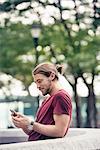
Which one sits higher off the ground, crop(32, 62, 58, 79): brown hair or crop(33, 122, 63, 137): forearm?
crop(32, 62, 58, 79): brown hair

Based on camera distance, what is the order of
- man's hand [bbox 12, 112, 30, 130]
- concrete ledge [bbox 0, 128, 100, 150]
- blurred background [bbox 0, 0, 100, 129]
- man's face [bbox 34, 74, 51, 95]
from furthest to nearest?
blurred background [bbox 0, 0, 100, 129] → man's face [bbox 34, 74, 51, 95] → man's hand [bbox 12, 112, 30, 130] → concrete ledge [bbox 0, 128, 100, 150]

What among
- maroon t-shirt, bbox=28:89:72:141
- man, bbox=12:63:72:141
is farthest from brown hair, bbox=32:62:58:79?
maroon t-shirt, bbox=28:89:72:141

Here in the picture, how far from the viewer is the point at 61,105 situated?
3.99 meters

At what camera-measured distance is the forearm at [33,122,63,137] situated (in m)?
3.92

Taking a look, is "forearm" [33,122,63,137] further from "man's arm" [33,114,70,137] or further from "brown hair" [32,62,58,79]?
"brown hair" [32,62,58,79]

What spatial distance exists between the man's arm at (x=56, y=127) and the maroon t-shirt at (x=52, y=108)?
0.14ft

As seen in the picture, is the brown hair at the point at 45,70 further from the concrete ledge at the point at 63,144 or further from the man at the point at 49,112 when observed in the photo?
the concrete ledge at the point at 63,144

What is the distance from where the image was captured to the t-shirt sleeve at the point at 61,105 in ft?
12.9

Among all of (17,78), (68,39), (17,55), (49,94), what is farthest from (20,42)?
(49,94)

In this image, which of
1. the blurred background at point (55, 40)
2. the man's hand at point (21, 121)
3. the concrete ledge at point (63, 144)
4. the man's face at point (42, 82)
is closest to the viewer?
the concrete ledge at point (63, 144)

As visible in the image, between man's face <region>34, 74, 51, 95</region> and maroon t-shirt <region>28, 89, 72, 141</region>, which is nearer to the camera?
maroon t-shirt <region>28, 89, 72, 141</region>

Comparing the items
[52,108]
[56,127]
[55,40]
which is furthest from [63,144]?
[55,40]

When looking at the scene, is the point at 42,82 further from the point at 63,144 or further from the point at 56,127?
the point at 63,144

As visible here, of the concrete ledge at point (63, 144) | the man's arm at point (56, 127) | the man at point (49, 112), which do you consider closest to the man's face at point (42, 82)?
the man at point (49, 112)
